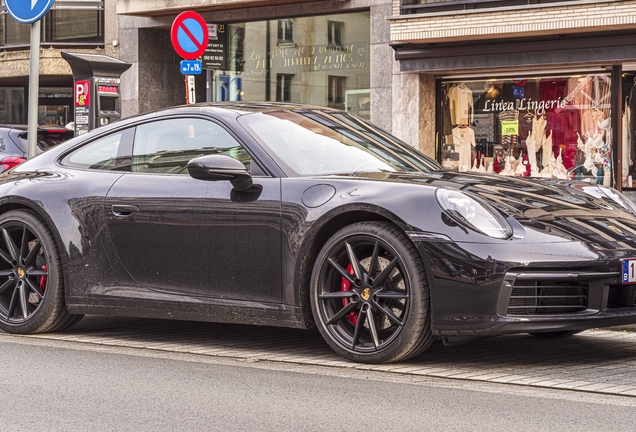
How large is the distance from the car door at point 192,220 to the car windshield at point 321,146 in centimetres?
16

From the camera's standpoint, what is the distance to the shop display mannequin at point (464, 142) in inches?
725

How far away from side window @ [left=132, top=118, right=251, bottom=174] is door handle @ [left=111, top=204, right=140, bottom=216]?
284mm

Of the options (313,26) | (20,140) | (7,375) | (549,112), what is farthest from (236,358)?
(313,26)

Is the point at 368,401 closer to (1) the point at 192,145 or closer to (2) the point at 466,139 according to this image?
(1) the point at 192,145

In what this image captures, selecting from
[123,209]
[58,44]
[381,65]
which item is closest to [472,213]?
[123,209]

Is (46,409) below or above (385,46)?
below

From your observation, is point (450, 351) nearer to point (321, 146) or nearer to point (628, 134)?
point (321, 146)

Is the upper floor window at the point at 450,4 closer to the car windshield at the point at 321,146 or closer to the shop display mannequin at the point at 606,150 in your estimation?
the shop display mannequin at the point at 606,150

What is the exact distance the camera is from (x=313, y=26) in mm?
20031

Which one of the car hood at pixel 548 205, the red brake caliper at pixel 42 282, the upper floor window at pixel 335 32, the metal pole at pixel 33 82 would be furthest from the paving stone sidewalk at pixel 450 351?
the upper floor window at pixel 335 32

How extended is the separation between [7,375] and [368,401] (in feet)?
6.54

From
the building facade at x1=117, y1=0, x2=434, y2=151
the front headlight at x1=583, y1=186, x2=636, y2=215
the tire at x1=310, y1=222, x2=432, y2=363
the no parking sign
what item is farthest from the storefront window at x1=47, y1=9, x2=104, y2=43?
the tire at x1=310, y1=222, x2=432, y2=363

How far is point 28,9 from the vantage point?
1034cm

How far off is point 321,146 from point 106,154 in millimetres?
1522
